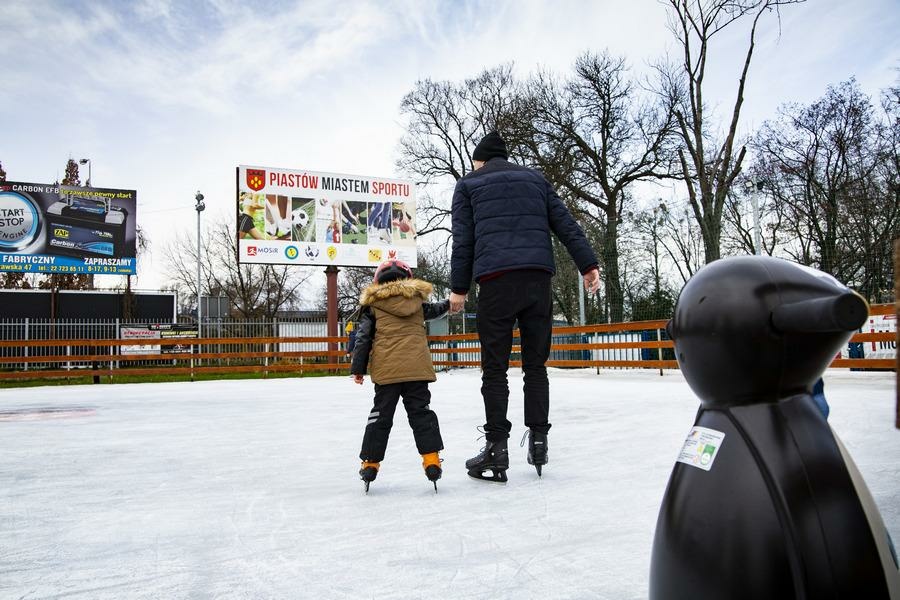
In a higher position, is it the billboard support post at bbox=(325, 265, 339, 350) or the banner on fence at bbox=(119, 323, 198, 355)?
the billboard support post at bbox=(325, 265, 339, 350)

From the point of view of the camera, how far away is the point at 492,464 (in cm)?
269

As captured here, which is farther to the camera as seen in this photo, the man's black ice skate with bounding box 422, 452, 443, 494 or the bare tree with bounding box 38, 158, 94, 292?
the bare tree with bounding box 38, 158, 94, 292

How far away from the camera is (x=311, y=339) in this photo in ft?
50.8

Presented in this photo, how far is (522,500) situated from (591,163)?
19004 mm

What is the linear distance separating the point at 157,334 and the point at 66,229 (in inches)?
259

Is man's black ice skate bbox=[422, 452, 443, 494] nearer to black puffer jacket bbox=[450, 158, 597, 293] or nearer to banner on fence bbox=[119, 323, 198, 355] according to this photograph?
black puffer jacket bbox=[450, 158, 597, 293]

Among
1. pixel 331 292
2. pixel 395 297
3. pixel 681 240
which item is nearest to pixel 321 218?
pixel 331 292

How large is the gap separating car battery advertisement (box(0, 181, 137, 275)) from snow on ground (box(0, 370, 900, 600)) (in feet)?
61.5

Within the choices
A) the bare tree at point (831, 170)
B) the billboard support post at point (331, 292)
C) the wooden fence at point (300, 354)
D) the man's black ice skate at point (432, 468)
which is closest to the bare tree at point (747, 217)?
the bare tree at point (831, 170)

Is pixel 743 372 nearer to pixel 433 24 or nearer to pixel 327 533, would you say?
pixel 327 533

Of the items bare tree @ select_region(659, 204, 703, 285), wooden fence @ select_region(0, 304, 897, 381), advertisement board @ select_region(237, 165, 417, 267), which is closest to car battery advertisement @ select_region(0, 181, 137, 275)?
wooden fence @ select_region(0, 304, 897, 381)

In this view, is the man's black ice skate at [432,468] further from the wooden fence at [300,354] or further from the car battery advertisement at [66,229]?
the car battery advertisement at [66,229]

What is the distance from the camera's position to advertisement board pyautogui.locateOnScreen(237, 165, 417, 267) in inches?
704

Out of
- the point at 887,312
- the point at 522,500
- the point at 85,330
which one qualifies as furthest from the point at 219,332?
the point at 522,500
